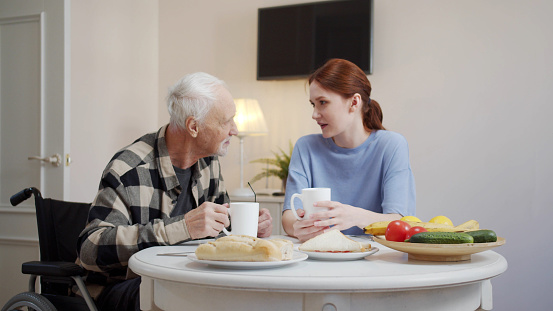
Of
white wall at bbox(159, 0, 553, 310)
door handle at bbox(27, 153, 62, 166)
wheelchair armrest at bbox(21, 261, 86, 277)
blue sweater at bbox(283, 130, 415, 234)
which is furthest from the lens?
white wall at bbox(159, 0, 553, 310)

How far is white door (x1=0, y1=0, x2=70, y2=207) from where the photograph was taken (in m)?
2.93

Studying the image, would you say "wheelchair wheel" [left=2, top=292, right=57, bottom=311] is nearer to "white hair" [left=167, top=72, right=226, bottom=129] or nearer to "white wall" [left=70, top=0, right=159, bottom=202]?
"white hair" [left=167, top=72, right=226, bottom=129]

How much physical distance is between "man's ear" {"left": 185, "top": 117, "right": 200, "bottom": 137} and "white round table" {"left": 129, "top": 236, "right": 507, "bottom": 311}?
0.69 metres

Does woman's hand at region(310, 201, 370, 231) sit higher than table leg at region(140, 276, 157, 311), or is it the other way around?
woman's hand at region(310, 201, 370, 231)

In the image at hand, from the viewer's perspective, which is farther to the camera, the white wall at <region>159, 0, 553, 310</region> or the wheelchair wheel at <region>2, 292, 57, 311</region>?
the white wall at <region>159, 0, 553, 310</region>

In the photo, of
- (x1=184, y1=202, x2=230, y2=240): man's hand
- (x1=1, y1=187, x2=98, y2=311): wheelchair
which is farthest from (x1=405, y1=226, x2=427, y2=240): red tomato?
(x1=1, y1=187, x2=98, y2=311): wheelchair

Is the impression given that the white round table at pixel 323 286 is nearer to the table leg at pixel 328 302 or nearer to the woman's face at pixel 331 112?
the table leg at pixel 328 302

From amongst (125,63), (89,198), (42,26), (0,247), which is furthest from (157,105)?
(0,247)

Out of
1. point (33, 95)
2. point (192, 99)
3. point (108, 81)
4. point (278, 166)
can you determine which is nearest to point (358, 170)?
point (192, 99)

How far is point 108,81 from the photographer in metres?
3.62

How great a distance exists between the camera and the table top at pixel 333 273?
961 mm

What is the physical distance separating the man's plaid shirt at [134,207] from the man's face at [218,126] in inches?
3.9

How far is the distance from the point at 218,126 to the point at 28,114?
1.74m

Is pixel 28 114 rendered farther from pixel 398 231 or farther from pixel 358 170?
pixel 398 231
